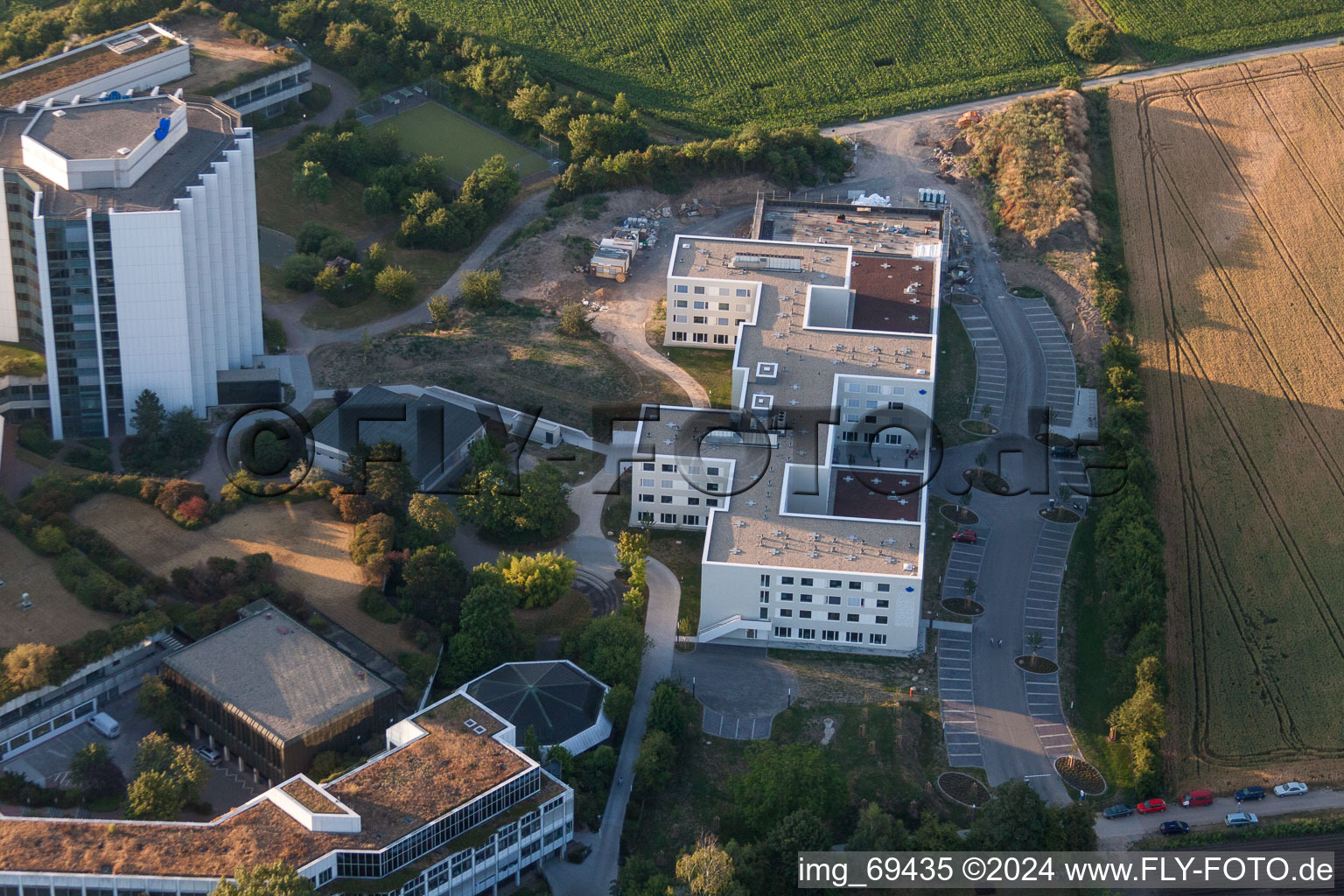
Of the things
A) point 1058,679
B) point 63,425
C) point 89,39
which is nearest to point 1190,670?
point 1058,679

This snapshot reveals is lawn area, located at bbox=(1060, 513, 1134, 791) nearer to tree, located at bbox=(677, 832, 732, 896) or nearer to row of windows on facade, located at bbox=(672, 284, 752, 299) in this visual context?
tree, located at bbox=(677, 832, 732, 896)

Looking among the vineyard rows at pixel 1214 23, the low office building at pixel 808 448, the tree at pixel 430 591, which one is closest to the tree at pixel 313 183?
the low office building at pixel 808 448

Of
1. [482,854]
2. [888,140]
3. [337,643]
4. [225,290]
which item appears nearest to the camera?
[482,854]

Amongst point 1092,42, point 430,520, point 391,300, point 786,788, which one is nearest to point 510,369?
point 391,300

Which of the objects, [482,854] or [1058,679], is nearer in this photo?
[482,854]

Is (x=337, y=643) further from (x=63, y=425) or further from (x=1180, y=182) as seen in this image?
(x=1180, y=182)

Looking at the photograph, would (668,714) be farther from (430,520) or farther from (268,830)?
(268,830)

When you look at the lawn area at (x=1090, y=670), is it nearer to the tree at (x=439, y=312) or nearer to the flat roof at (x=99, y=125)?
the tree at (x=439, y=312)
